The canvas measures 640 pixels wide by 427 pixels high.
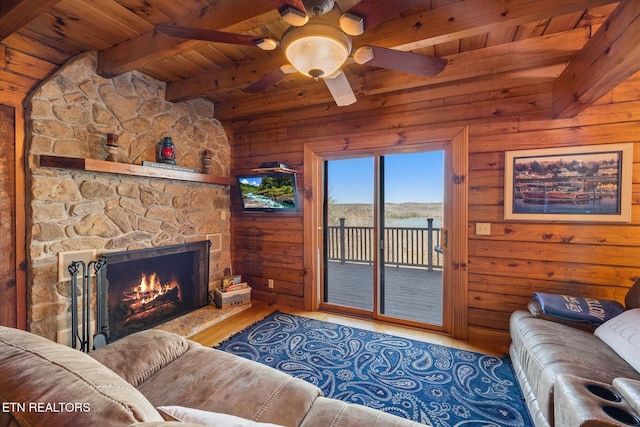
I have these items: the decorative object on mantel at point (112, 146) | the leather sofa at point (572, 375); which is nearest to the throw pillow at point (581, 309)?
the leather sofa at point (572, 375)

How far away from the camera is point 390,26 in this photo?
2010mm

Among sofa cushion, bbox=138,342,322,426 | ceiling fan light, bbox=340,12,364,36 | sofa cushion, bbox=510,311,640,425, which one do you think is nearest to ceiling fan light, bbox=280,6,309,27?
ceiling fan light, bbox=340,12,364,36

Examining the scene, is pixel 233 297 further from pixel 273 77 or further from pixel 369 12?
pixel 369 12

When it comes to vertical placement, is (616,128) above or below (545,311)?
above

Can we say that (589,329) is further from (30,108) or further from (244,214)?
(30,108)

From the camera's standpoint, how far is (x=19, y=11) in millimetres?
1706

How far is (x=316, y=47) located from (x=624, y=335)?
249 centimetres

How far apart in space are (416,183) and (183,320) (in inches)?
127

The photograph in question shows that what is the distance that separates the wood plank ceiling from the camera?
67.3 inches

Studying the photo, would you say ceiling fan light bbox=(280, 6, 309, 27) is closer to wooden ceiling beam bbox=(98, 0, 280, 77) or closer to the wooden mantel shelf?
wooden ceiling beam bbox=(98, 0, 280, 77)

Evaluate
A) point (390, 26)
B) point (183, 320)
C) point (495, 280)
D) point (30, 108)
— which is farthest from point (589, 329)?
point (30, 108)

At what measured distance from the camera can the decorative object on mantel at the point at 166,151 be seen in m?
3.05

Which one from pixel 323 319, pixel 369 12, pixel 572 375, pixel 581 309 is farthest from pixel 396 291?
pixel 369 12

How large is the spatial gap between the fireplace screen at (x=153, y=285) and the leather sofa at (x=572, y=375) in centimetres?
342
